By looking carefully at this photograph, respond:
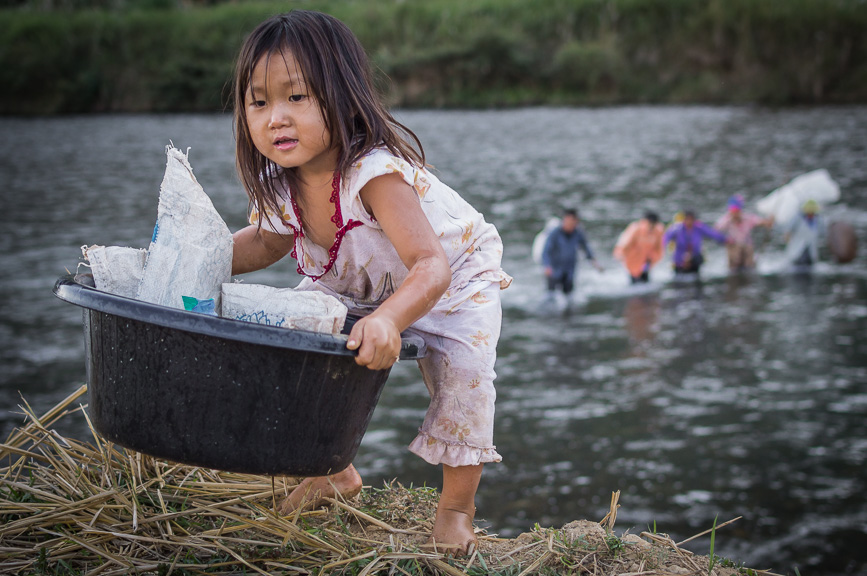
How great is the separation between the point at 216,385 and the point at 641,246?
51.4 feet

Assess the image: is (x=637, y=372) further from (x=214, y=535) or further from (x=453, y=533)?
(x=214, y=535)

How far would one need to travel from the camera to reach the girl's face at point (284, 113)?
244cm

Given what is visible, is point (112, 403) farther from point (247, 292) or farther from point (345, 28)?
point (345, 28)

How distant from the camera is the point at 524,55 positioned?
63.6 metres

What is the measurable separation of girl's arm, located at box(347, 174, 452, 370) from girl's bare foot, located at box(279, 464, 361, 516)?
84cm

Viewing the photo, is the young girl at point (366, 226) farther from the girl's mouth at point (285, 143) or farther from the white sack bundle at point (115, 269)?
the white sack bundle at point (115, 269)

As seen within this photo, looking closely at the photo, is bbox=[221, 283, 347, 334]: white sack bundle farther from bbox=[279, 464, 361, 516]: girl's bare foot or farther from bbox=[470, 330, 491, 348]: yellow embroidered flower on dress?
bbox=[279, 464, 361, 516]: girl's bare foot

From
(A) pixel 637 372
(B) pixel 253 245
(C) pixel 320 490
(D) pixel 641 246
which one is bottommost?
(A) pixel 637 372

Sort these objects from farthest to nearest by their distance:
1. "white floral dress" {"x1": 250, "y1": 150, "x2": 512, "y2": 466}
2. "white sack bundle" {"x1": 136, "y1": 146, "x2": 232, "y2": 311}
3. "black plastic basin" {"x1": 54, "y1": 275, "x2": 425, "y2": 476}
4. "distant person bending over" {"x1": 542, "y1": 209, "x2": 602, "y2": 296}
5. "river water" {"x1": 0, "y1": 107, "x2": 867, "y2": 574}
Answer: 1. "distant person bending over" {"x1": 542, "y1": 209, "x2": 602, "y2": 296}
2. "river water" {"x1": 0, "y1": 107, "x2": 867, "y2": 574}
3. "white floral dress" {"x1": 250, "y1": 150, "x2": 512, "y2": 466}
4. "white sack bundle" {"x1": 136, "y1": 146, "x2": 232, "y2": 311}
5. "black plastic basin" {"x1": 54, "y1": 275, "x2": 425, "y2": 476}

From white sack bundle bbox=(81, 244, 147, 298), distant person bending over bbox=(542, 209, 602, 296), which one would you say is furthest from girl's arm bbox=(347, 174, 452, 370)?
distant person bending over bbox=(542, 209, 602, 296)

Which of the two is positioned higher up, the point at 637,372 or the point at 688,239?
the point at 688,239

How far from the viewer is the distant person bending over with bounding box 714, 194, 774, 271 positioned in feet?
60.3

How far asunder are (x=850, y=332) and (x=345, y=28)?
12.9 m

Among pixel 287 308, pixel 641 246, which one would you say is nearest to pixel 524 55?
pixel 641 246
